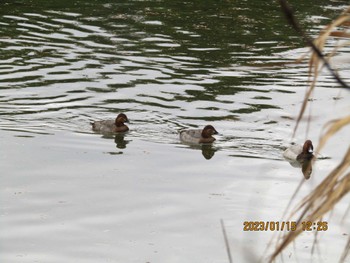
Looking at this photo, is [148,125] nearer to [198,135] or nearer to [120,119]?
[120,119]

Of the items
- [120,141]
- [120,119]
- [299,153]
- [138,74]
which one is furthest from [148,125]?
[138,74]

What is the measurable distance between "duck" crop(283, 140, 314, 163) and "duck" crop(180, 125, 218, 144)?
1257mm

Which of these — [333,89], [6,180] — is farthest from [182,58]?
[6,180]

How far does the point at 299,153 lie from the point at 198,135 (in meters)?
1.62

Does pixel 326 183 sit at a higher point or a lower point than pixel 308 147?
higher

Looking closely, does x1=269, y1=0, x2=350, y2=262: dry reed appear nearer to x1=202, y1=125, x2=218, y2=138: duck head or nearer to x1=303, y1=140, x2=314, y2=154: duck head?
x1=303, y1=140, x2=314, y2=154: duck head

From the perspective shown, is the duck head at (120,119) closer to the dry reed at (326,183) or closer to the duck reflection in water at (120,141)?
the duck reflection in water at (120,141)

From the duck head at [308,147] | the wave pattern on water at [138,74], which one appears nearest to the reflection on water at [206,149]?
the wave pattern on water at [138,74]

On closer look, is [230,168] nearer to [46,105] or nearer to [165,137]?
[165,137]

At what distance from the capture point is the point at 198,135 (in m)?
13.1

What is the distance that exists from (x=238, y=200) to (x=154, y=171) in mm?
1697

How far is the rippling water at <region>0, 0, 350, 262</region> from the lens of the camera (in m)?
8.99

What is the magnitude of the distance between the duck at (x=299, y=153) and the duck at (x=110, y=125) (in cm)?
266

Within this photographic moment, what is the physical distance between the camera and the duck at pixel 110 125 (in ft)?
44.8
